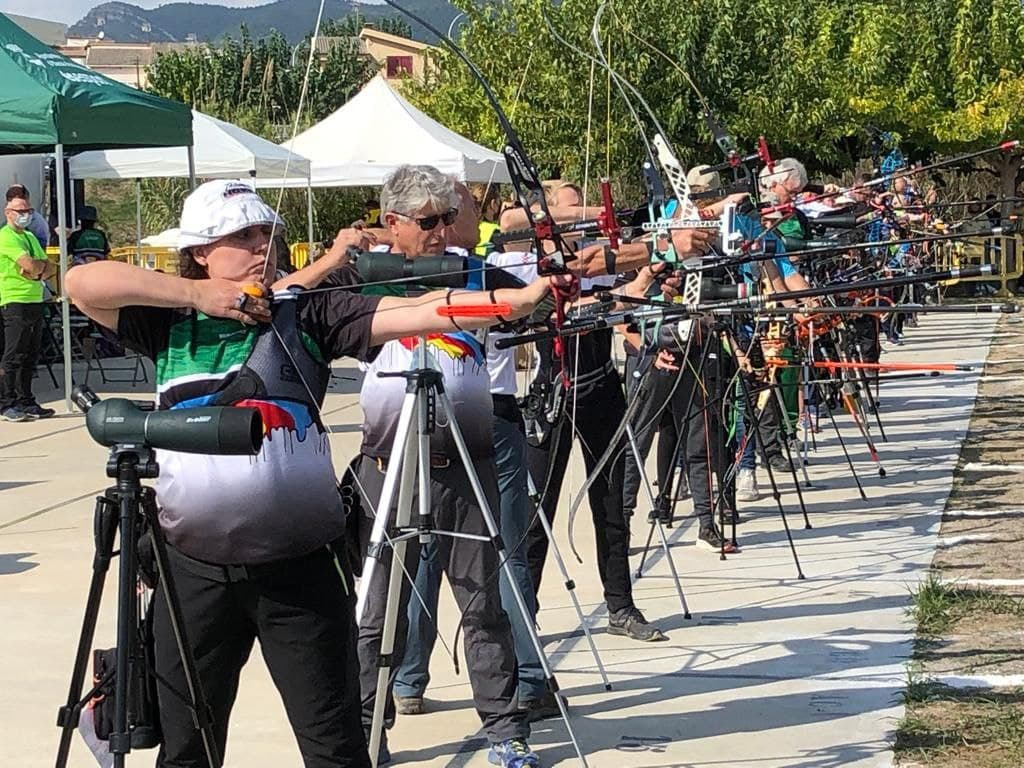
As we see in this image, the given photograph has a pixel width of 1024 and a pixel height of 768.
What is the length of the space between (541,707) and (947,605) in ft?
7.08

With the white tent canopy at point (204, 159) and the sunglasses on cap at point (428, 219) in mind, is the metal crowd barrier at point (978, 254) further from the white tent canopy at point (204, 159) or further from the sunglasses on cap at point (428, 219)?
the white tent canopy at point (204, 159)

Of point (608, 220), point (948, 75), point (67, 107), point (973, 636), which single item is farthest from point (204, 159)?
point (948, 75)

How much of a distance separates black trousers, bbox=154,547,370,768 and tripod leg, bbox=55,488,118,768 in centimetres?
17

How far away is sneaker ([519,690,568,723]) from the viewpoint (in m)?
5.16

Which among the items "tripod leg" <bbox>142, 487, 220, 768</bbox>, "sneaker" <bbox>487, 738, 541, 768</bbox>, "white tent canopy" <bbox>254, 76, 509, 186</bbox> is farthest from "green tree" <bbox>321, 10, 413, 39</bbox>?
"sneaker" <bbox>487, 738, 541, 768</bbox>

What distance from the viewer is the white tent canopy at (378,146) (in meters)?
16.9

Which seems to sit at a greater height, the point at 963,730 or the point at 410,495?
the point at 410,495

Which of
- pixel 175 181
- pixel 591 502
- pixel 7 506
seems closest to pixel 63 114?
pixel 7 506

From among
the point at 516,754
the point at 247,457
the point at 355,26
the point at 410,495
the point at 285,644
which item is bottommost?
the point at 516,754

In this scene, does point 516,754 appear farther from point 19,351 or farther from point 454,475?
point 19,351

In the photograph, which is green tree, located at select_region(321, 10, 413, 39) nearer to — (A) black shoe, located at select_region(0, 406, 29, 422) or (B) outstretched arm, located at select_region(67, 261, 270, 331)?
(B) outstretched arm, located at select_region(67, 261, 270, 331)

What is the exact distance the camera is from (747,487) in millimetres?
9398

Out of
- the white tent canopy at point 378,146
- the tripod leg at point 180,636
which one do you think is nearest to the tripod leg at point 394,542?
the tripod leg at point 180,636

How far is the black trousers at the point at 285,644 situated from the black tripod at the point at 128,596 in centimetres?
5
